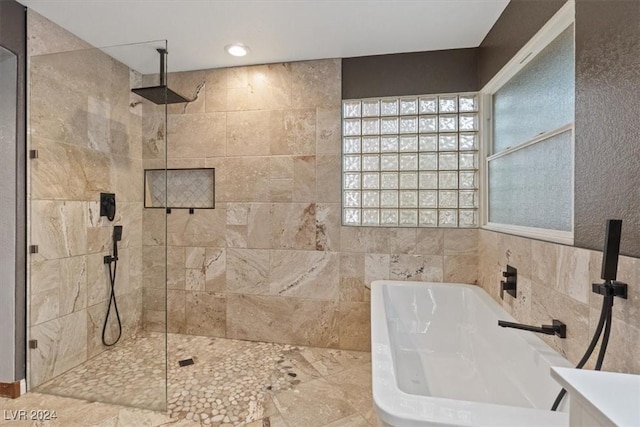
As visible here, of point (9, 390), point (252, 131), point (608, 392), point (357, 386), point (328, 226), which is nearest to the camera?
point (608, 392)

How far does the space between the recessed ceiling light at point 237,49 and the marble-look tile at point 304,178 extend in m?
0.94

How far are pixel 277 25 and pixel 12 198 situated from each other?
6.79 feet

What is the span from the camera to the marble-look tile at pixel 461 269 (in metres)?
2.44

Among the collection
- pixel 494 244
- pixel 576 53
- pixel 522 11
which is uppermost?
pixel 522 11

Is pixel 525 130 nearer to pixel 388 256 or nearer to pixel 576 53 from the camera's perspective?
pixel 576 53

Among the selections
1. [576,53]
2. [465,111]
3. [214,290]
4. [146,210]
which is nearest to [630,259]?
[576,53]

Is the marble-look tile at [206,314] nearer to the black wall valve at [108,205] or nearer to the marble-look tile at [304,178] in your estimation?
the black wall valve at [108,205]

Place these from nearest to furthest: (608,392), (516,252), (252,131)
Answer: (608,392)
(516,252)
(252,131)

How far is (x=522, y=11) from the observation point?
5.71 feet

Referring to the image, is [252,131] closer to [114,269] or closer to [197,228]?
[197,228]

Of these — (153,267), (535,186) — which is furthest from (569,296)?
(153,267)

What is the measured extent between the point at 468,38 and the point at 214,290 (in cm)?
295

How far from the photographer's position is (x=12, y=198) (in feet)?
6.43

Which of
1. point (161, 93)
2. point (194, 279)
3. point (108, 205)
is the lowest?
point (194, 279)
